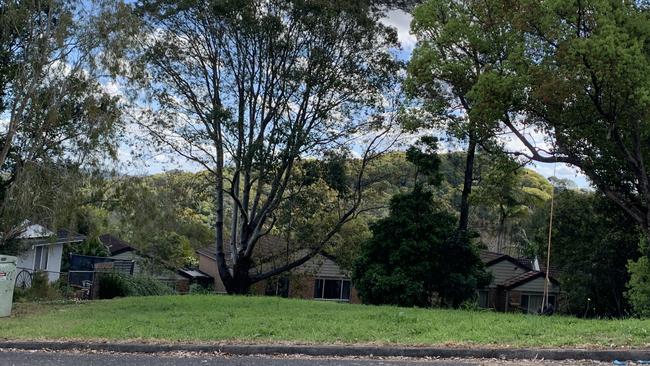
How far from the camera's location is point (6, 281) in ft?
46.5

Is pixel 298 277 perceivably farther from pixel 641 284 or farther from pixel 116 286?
pixel 641 284

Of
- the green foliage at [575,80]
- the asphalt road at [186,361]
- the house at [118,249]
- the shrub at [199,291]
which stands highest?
the green foliage at [575,80]

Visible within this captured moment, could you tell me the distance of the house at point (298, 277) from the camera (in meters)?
30.3

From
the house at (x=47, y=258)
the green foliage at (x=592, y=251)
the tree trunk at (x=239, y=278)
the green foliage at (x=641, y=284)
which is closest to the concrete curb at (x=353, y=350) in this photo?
the green foliage at (x=641, y=284)

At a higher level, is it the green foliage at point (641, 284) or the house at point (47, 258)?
the green foliage at point (641, 284)

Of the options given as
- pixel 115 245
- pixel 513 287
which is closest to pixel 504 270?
pixel 513 287

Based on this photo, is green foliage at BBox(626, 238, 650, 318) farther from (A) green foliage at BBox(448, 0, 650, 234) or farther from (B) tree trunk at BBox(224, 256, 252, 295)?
(B) tree trunk at BBox(224, 256, 252, 295)

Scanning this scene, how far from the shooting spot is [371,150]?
1005 inches

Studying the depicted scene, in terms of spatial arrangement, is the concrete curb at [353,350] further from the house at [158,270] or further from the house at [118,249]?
the house at [118,249]

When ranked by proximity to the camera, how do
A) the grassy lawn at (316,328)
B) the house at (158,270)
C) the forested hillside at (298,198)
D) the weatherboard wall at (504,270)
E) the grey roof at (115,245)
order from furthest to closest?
the grey roof at (115,245) < the weatherboard wall at (504,270) < the house at (158,270) < the forested hillside at (298,198) < the grassy lawn at (316,328)

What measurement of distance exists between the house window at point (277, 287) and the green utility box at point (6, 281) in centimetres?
1913

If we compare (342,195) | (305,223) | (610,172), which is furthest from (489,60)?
(305,223)

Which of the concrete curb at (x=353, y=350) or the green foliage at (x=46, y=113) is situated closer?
the concrete curb at (x=353, y=350)

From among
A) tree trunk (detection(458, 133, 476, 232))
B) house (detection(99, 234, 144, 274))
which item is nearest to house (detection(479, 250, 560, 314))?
tree trunk (detection(458, 133, 476, 232))
